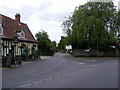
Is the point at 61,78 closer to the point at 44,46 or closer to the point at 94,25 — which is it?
the point at 94,25

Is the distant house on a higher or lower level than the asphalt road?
higher

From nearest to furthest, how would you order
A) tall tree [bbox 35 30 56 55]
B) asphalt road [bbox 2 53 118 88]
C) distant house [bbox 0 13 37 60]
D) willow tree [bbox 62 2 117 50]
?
asphalt road [bbox 2 53 118 88] → distant house [bbox 0 13 37 60] → willow tree [bbox 62 2 117 50] → tall tree [bbox 35 30 56 55]

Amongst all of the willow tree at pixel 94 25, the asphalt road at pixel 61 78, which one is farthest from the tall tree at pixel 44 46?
the asphalt road at pixel 61 78

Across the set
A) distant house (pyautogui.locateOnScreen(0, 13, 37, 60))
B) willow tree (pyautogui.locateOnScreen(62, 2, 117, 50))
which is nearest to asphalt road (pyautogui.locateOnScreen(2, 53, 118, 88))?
distant house (pyautogui.locateOnScreen(0, 13, 37, 60))

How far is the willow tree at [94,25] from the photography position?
3338 centimetres

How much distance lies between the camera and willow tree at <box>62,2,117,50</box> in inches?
1314

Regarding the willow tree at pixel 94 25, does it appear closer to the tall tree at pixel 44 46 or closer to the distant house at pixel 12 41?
the tall tree at pixel 44 46

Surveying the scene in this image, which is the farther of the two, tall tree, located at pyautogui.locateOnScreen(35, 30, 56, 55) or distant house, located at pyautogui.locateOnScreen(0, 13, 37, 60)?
tall tree, located at pyautogui.locateOnScreen(35, 30, 56, 55)

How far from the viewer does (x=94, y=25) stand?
1321 inches

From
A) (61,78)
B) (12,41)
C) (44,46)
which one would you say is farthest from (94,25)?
(61,78)

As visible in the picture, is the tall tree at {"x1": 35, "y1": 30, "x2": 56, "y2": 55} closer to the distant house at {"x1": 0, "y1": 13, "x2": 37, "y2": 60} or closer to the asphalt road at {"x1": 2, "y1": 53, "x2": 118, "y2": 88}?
the distant house at {"x1": 0, "y1": 13, "x2": 37, "y2": 60}

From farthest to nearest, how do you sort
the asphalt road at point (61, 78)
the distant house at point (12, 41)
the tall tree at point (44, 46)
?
the tall tree at point (44, 46) < the distant house at point (12, 41) < the asphalt road at point (61, 78)

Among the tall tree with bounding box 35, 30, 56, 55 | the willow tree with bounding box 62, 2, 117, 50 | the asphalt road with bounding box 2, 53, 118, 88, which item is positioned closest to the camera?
the asphalt road with bounding box 2, 53, 118, 88

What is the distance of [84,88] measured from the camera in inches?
268
